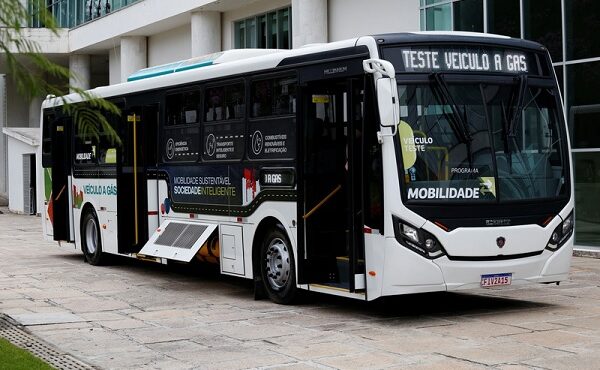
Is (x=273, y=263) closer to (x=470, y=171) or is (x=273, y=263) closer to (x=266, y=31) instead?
(x=470, y=171)

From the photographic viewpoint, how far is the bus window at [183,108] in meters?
13.9

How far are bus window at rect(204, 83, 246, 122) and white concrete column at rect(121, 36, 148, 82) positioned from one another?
85.9 feet

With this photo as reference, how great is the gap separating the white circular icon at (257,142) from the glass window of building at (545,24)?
320 inches

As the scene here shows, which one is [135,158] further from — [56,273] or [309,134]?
[309,134]

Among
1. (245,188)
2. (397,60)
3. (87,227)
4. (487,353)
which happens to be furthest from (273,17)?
(487,353)

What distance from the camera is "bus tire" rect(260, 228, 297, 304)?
11.7 m

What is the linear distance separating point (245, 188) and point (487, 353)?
4.77 m

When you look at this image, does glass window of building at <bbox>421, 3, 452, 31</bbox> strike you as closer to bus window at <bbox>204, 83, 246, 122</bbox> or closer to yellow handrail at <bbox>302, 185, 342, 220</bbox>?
bus window at <bbox>204, 83, 246, 122</bbox>

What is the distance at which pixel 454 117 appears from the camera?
408 inches

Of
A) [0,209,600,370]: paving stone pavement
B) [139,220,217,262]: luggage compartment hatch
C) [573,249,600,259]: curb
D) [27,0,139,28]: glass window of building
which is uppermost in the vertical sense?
[27,0,139,28]: glass window of building

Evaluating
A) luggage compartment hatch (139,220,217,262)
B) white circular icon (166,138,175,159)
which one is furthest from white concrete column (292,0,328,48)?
luggage compartment hatch (139,220,217,262)

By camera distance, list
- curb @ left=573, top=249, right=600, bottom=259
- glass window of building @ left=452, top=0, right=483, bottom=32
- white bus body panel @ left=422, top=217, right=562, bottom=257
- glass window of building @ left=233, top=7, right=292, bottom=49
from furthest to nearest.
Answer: glass window of building @ left=233, top=7, right=292, bottom=49
glass window of building @ left=452, top=0, right=483, bottom=32
curb @ left=573, top=249, right=600, bottom=259
white bus body panel @ left=422, top=217, right=562, bottom=257

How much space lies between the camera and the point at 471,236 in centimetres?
1027

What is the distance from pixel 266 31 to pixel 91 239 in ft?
47.2
